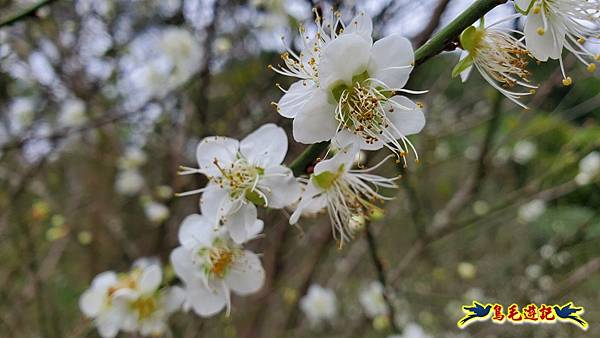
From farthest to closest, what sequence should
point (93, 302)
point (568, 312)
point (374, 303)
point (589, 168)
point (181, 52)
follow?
point (181, 52), point (374, 303), point (589, 168), point (568, 312), point (93, 302)

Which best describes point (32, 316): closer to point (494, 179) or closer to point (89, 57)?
point (89, 57)

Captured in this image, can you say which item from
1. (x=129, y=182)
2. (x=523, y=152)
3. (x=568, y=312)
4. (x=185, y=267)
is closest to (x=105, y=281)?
(x=185, y=267)

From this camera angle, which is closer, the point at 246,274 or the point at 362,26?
the point at 362,26

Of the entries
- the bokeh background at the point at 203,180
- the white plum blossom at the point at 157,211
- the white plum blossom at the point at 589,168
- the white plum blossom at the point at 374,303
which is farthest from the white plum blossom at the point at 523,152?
the white plum blossom at the point at 157,211

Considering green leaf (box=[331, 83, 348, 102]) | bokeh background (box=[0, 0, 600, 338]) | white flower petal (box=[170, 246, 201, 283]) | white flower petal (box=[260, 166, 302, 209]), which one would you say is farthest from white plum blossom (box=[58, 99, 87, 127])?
green leaf (box=[331, 83, 348, 102])

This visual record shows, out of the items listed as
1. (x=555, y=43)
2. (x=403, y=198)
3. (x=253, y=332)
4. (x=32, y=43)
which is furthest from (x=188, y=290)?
(x=32, y=43)

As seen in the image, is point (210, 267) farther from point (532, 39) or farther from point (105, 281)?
point (532, 39)
